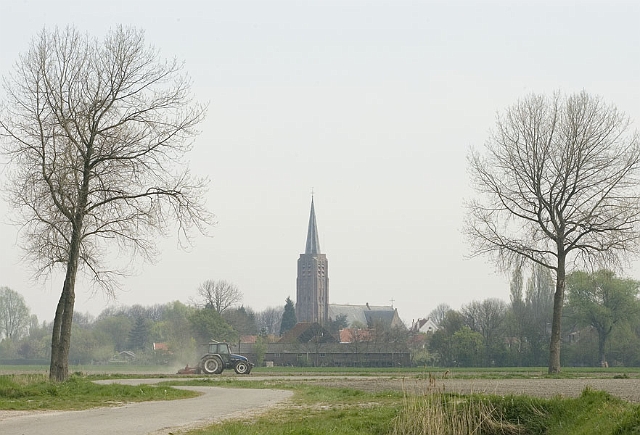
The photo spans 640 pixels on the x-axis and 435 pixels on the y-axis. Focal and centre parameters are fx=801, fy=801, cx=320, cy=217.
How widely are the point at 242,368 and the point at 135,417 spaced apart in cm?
3180

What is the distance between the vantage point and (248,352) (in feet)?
271

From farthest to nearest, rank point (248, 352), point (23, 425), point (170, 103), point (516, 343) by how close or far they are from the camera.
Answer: point (248, 352)
point (516, 343)
point (170, 103)
point (23, 425)

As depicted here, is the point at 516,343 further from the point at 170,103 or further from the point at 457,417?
the point at 457,417

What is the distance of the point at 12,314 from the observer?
134625 millimetres

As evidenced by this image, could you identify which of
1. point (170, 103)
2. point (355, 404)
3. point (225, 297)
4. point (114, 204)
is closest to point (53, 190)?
point (114, 204)

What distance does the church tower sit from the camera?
17725 cm

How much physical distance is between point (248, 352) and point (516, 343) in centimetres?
2692

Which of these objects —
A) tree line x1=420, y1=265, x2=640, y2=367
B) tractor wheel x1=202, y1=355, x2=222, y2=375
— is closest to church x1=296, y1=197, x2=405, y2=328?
tree line x1=420, y1=265, x2=640, y2=367

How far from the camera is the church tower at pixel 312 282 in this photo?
177 m

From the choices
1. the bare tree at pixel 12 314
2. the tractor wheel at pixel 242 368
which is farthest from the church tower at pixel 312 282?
the tractor wheel at pixel 242 368

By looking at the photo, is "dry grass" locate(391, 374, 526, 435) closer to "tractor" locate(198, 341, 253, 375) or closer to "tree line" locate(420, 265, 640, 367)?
"tractor" locate(198, 341, 253, 375)

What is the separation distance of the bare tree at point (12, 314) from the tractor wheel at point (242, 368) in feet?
317

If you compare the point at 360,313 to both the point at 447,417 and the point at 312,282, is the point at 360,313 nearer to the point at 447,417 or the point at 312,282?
the point at 312,282

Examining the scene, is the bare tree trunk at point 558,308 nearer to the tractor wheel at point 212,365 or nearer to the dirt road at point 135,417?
the tractor wheel at point 212,365
